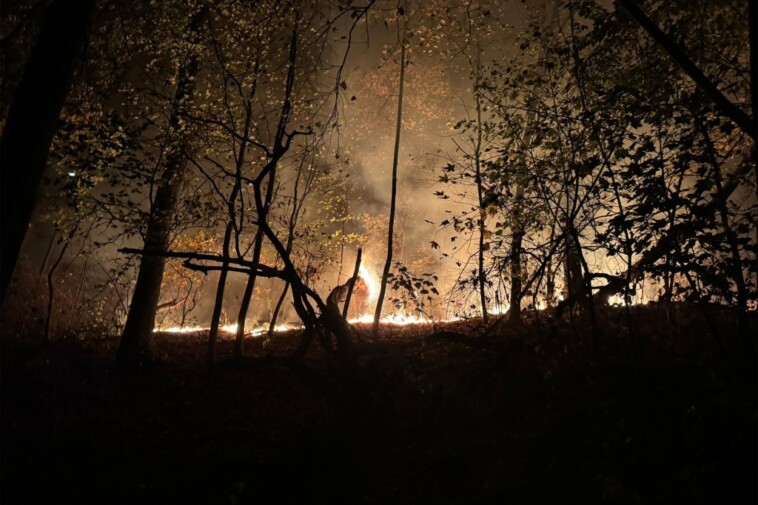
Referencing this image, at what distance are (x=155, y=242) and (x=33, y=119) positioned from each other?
261 inches

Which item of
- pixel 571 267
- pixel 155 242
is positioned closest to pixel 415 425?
pixel 571 267

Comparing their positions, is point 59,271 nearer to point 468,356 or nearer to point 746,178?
point 468,356

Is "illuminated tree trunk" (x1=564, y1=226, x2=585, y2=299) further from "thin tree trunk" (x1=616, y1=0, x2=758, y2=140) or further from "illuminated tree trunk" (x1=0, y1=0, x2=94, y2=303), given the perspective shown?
"illuminated tree trunk" (x1=0, y1=0, x2=94, y2=303)

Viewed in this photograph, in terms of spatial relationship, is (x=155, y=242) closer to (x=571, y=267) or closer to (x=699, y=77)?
(x=571, y=267)

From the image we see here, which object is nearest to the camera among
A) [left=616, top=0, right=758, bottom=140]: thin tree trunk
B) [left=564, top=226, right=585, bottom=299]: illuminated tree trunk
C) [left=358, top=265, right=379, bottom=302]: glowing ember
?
[left=616, top=0, right=758, bottom=140]: thin tree trunk

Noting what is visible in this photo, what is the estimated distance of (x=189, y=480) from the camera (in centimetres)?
602

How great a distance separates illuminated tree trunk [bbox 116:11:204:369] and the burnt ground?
0.95 metres

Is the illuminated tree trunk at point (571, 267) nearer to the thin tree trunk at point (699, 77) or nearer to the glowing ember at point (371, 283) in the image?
the thin tree trunk at point (699, 77)

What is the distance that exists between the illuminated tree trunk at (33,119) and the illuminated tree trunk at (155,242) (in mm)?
5639

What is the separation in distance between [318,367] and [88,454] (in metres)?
4.91

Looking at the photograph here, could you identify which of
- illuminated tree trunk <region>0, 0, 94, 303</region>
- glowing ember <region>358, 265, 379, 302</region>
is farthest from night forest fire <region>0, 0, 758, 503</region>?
glowing ember <region>358, 265, 379, 302</region>

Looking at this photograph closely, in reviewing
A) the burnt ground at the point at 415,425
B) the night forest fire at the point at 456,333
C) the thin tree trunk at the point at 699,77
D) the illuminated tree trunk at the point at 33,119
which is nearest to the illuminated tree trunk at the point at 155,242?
the night forest fire at the point at 456,333

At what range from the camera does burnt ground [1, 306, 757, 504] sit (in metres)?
4.73

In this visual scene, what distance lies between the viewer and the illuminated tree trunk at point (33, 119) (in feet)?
14.8
